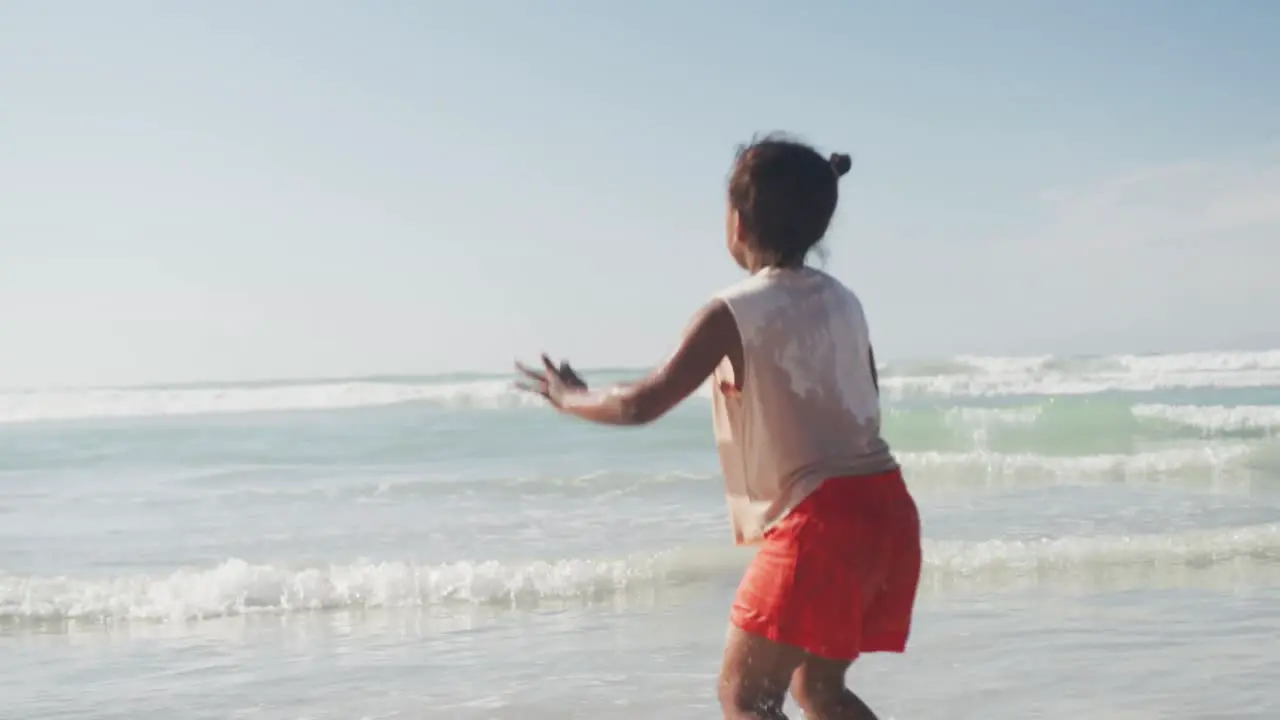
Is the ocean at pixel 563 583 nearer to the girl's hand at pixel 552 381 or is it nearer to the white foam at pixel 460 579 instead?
the white foam at pixel 460 579

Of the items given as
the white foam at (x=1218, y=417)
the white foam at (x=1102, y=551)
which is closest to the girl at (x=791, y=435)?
the white foam at (x=1102, y=551)

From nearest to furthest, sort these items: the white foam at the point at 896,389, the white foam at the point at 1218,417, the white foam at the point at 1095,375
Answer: the white foam at the point at 1218,417, the white foam at the point at 1095,375, the white foam at the point at 896,389

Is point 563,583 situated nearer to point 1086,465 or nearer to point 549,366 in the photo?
point 549,366

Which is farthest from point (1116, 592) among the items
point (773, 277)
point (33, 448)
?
point (33, 448)

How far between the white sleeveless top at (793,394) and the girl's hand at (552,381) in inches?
12.7

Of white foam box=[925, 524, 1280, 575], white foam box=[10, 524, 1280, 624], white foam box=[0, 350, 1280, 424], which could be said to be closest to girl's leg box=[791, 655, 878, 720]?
white foam box=[10, 524, 1280, 624]

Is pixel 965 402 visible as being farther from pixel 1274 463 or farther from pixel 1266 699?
pixel 1266 699

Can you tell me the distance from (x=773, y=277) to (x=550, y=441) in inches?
589

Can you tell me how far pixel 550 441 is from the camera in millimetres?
17391

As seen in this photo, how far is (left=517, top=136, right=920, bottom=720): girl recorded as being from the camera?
2504 millimetres

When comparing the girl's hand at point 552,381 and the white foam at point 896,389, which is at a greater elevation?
the white foam at point 896,389

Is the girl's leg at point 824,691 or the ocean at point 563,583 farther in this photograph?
the ocean at point 563,583

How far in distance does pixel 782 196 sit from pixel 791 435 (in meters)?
0.49

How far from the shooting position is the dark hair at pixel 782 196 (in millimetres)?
2594
